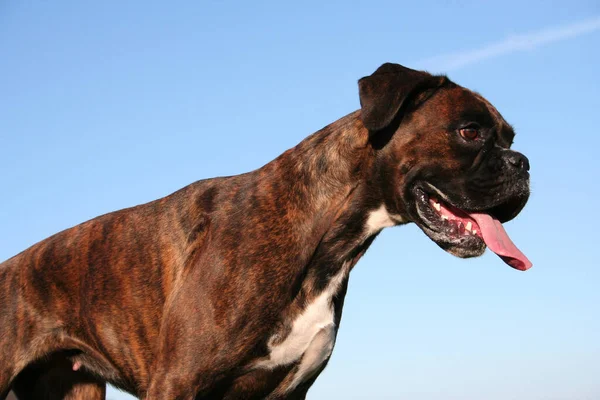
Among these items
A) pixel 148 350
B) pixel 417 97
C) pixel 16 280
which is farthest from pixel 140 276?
pixel 417 97

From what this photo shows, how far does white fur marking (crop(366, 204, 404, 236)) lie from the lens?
618 cm

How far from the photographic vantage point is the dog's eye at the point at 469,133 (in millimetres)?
6070

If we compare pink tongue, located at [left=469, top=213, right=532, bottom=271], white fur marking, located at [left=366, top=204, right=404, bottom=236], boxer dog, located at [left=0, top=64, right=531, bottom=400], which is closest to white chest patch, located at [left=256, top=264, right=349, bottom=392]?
boxer dog, located at [left=0, top=64, right=531, bottom=400]

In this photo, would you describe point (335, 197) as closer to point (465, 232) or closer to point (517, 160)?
point (465, 232)

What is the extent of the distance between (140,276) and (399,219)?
6.03 feet

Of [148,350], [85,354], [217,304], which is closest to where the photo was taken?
[217,304]

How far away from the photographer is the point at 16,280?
7047 millimetres

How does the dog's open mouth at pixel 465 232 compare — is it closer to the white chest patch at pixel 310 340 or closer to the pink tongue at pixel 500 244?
the pink tongue at pixel 500 244

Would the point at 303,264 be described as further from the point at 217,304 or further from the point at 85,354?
the point at 85,354

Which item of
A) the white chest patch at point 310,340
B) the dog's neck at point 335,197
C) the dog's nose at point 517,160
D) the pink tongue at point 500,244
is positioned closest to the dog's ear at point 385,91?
the dog's neck at point 335,197

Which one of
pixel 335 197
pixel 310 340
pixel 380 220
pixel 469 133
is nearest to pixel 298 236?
pixel 335 197

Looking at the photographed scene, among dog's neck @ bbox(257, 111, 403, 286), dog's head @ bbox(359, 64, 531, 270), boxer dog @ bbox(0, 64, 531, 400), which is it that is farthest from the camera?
dog's neck @ bbox(257, 111, 403, 286)

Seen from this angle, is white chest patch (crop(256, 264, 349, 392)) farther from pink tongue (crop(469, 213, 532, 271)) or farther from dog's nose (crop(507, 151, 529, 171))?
dog's nose (crop(507, 151, 529, 171))

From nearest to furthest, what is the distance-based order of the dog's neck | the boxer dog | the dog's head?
the boxer dog, the dog's head, the dog's neck
